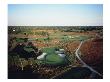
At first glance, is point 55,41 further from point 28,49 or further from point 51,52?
point 28,49

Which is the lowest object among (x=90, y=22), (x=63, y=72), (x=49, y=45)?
(x=63, y=72)

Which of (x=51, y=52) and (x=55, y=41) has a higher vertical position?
(x=55, y=41)

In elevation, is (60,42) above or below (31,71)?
above

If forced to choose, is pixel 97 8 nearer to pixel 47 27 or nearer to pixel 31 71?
pixel 47 27

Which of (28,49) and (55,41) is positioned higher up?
(55,41)

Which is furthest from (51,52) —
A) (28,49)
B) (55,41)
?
(28,49)
